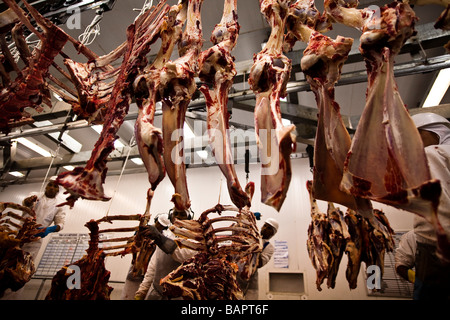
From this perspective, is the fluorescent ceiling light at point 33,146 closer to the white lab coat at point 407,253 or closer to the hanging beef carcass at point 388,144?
the hanging beef carcass at point 388,144

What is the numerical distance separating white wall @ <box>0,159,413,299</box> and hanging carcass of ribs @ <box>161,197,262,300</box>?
227 centimetres

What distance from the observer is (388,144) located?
0.83 m

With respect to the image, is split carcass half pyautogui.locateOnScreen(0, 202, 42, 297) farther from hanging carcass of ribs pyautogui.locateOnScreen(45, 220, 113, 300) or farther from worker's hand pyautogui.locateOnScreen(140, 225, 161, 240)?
worker's hand pyautogui.locateOnScreen(140, 225, 161, 240)

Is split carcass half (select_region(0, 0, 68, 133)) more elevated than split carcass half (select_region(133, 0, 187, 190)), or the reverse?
split carcass half (select_region(0, 0, 68, 133))

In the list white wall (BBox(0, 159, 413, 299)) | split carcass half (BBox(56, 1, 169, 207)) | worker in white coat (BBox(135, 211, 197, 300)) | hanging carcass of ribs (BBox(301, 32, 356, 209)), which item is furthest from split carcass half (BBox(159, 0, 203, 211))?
white wall (BBox(0, 159, 413, 299))

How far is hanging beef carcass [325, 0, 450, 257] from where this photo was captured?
695 millimetres

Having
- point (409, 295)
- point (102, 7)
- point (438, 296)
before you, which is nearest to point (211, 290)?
point (438, 296)

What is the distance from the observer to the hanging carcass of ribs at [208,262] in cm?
209

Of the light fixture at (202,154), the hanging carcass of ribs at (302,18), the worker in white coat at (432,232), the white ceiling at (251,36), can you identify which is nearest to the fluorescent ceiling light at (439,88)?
the white ceiling at (251,36)

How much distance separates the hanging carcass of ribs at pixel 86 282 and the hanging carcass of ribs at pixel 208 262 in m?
1.02

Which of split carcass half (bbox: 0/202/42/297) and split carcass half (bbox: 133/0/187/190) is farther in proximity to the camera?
split carcass half (bbox: 0/202/42/297)

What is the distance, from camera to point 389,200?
76 cm
